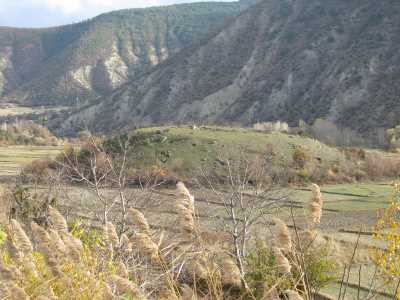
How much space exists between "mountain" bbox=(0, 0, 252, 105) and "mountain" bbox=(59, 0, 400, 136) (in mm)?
39561

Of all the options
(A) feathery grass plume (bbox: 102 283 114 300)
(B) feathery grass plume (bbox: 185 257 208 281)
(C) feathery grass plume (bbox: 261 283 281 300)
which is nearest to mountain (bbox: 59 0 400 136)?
(B) feathery grass plume (bbox: 185 257 208 281)

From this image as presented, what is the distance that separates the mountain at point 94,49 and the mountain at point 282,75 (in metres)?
39.6

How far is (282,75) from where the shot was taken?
72438 millimetres

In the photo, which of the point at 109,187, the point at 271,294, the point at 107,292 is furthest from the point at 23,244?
the point at 109,187

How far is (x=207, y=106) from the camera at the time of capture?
77.8 m

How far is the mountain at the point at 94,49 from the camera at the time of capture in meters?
140

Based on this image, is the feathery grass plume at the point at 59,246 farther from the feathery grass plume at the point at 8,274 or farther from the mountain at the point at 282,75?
the mountain at the point at 282,75

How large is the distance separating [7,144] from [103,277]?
74.8 m

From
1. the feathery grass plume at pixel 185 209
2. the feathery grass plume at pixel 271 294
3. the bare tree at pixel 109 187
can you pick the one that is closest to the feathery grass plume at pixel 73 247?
the feathery grass plume at pixel 185 209

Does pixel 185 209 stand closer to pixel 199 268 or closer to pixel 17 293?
pixel 199 268

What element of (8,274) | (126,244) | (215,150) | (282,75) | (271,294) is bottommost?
(215,150)

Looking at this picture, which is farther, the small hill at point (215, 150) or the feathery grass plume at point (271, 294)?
the small hill at point (215, 150)

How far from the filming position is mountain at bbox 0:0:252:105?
140m

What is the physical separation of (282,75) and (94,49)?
90145mm
